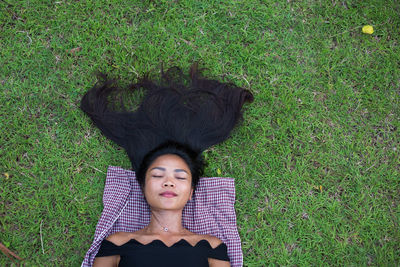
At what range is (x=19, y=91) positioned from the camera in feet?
12.6

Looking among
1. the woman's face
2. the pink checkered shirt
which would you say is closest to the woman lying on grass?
the woman's face

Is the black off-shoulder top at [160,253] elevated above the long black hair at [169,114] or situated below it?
below

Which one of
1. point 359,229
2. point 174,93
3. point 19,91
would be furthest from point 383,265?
point 19,91

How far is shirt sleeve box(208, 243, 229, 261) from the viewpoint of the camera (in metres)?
3.26

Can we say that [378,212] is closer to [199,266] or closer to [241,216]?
[241,216]

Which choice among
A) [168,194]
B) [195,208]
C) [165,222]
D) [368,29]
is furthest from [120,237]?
[368,29]

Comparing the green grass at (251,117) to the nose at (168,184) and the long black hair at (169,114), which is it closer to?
the long black hair at (169,114)

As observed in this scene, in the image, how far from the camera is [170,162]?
3.24 m

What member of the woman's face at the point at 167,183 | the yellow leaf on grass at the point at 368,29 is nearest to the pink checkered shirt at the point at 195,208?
the woman's face at the point at 167,183

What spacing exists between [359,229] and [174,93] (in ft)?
8.32

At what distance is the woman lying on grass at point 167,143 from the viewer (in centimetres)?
315

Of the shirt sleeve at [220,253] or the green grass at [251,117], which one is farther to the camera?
the green grass at [251,117]

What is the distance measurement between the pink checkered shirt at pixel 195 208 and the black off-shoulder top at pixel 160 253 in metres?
0.33

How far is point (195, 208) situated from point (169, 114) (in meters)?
1.06
